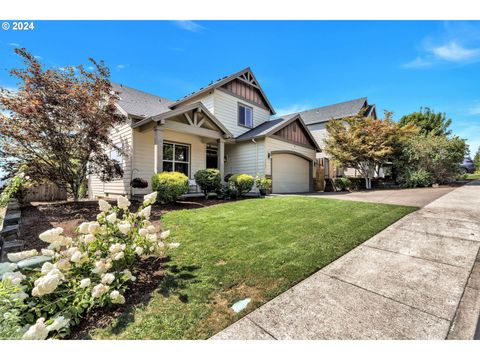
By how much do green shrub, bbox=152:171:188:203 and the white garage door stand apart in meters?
6.19

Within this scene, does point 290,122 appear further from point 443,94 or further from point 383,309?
point 383,309

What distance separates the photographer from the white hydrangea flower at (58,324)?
1.65 meters

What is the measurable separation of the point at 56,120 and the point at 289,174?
11525mm

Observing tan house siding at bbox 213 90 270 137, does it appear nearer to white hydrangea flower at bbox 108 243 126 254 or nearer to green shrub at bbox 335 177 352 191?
green shrub at bbox 335 177 352 191

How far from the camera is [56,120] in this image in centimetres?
686

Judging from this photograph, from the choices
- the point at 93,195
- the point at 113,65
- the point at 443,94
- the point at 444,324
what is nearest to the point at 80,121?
the point at 113,65

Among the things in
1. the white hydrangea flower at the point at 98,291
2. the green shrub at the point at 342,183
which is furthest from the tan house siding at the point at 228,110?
the white hydrangea flower at the point at 98,291

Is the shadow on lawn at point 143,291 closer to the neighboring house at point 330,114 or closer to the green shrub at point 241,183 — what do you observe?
the green shrub at point 241,183

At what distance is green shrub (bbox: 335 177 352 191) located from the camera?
14.6 m

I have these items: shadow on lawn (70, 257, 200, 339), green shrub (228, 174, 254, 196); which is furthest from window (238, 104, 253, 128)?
shadow on lawn (70, 257, 200, 339)

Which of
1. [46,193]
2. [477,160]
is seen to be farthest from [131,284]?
[477,160]

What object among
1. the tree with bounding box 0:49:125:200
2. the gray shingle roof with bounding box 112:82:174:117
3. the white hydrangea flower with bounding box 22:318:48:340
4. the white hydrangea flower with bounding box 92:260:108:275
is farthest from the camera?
the gray shingle roof with bounding box 112:82:174:117
